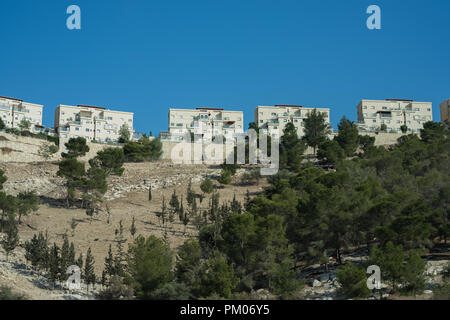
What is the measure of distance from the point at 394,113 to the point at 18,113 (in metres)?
68.3

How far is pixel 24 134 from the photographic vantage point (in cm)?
7569

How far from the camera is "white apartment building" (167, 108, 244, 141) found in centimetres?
10012

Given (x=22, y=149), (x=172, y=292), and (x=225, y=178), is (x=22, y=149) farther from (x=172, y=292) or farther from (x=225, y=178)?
(x=172, y=292)

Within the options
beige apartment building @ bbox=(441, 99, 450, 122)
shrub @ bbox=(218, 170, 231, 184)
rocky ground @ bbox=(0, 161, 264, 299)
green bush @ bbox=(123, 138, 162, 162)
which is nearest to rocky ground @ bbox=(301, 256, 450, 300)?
rocky ground @ bbox=(0, 161, 264, 299)

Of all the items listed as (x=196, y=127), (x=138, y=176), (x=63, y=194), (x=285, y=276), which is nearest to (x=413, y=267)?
(x=285, y=276)

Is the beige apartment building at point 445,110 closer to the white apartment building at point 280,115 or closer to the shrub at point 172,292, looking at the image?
the white apartment building at point 280,115

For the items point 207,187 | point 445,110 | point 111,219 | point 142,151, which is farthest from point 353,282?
point 445,110

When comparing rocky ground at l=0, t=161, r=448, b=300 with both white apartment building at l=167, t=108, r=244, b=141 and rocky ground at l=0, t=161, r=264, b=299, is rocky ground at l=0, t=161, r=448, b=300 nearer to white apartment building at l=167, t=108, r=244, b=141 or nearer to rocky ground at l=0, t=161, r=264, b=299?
rocky ground at l=0, t=161, r=264, b=299

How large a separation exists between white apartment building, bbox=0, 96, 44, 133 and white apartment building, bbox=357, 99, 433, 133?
58.2 m

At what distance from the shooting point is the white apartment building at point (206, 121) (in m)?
100

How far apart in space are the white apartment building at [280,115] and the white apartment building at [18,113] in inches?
1544

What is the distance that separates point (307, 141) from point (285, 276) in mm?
54866
